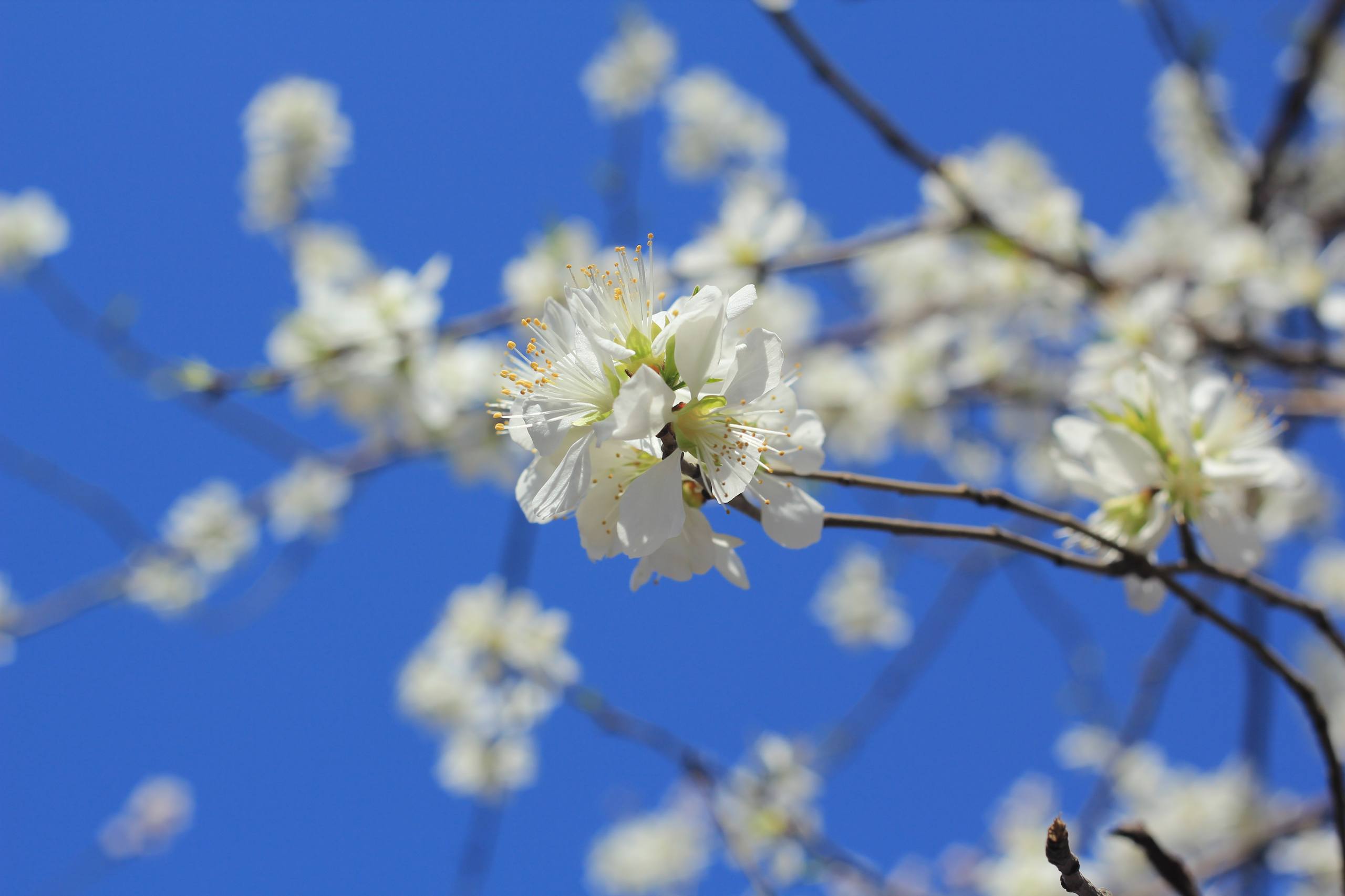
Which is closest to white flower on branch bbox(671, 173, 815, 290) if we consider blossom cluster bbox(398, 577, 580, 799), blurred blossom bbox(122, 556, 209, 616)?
blossom cluster bbox(398, 577, 580, 799)

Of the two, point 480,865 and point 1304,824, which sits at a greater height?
point 1304,824

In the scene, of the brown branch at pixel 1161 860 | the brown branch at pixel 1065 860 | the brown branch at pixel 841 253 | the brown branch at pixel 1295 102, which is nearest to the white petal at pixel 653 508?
the brown branch at pixel 1065 860

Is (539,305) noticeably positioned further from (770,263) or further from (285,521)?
(285,521)

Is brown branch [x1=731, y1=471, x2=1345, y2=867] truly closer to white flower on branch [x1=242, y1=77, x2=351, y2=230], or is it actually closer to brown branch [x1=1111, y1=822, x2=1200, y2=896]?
brown branch [x1=1111, y1=822, x2=1200, y2=896]

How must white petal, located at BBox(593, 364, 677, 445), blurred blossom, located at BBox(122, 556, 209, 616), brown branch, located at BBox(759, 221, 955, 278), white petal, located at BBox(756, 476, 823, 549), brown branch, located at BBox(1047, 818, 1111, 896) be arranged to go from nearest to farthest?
brown branch, located at BBox(1047, 818, 1111, 896) < white petal, located at BBox(593, 364, 677, 445) < white petal, located at BBox(756, 476, 823, 549) < brown branch, located at BBox(759, 221, 955, 278) < blurred blossom, located at BBox(122, 556, 209, 616)

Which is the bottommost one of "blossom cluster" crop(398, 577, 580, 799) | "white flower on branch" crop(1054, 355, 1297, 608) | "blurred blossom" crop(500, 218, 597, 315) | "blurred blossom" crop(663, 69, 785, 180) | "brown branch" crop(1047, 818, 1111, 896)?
"brown branch" crop(1047, 818, 1111, 896)

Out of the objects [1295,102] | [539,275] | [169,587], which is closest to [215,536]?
[169,587]

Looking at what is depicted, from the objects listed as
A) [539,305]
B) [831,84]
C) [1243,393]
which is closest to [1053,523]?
[1243,393]
